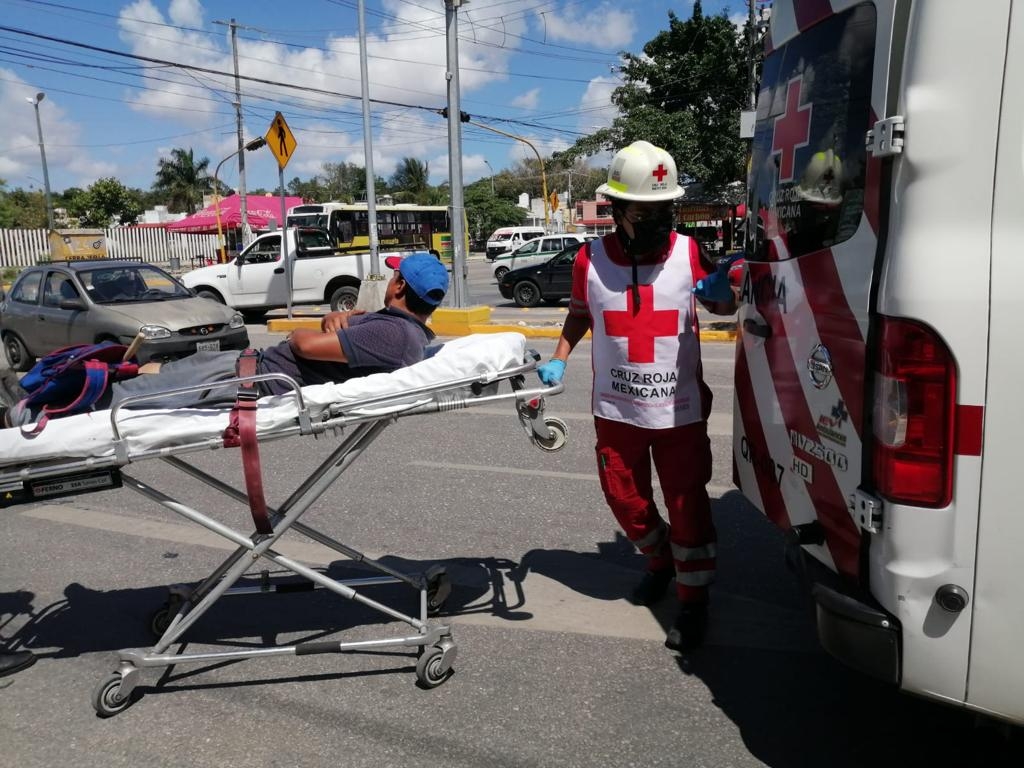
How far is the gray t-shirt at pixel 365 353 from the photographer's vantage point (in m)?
3.21

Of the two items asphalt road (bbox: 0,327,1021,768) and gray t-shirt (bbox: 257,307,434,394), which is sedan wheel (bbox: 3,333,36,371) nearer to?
asphalt road (bbox: 0,327,1021,768)

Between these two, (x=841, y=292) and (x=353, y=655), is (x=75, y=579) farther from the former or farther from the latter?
(x=841, y=292)

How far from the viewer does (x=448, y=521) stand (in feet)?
15.7

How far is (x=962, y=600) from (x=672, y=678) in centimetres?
133

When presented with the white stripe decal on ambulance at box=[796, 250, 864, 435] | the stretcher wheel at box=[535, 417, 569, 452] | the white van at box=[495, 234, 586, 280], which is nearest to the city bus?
the white van at box=[495, 234, 586, 280]

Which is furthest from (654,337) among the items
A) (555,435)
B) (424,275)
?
(424,275)

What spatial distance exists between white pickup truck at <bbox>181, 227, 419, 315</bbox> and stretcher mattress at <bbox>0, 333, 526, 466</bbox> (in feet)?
48.5

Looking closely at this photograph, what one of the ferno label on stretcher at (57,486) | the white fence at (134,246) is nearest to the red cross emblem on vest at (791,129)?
the ferno label on stretcher at (57,486)

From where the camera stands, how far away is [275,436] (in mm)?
2877

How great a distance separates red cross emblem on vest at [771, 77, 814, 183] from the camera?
2.61 metres

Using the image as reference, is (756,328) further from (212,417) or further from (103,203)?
(103,203)

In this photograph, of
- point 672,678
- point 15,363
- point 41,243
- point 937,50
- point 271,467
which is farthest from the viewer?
point 41,243

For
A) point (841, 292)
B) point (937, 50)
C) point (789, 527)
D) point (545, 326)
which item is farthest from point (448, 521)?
point (545, 326)

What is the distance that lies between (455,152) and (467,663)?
11501 mm
